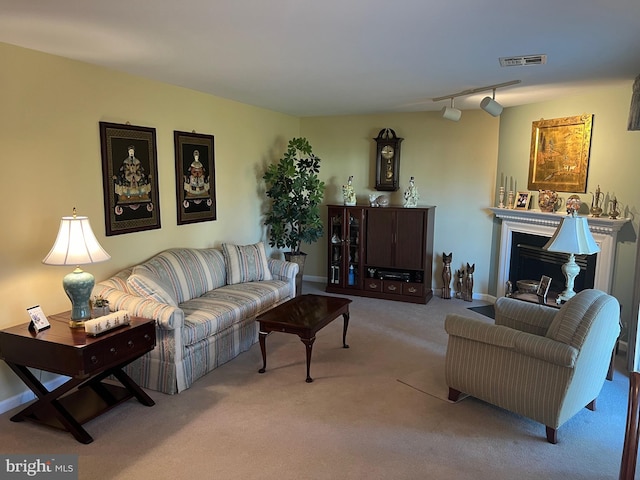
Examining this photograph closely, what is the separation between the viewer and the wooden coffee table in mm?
3523

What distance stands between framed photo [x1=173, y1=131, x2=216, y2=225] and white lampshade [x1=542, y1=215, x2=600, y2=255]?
11.2 feet

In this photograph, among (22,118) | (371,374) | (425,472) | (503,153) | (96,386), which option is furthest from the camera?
(503,153)

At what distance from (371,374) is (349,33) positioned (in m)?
2.58

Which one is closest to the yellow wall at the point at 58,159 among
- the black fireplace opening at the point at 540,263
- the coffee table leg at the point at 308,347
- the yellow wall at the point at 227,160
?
→ the yellow wall at the point at 227,160

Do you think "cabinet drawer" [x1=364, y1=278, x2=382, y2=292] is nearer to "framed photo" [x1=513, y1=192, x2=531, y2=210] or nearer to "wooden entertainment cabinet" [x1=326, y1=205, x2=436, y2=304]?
"wooden entertainment cabinet" [x1=326, y1=205, x2=436, y2=304]

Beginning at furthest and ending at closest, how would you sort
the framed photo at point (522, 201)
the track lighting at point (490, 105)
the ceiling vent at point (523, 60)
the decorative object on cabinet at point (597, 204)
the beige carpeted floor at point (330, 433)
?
the framed photo at point (522, 201) < the decorative object on cabinet at point (597, 204) < the track lighting at point (490, 105) < the ceiling vent at point (523, 60) < the beige carpeted floor at point (330, 433)

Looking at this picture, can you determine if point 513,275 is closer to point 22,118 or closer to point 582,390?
point 582,390

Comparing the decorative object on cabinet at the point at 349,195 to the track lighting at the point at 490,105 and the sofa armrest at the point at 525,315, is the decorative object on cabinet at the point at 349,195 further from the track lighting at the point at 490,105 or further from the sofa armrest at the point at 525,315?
the sofa armrest at the point at 525,315

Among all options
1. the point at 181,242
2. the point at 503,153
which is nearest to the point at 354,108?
the point at 503,153

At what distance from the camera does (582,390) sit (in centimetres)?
287

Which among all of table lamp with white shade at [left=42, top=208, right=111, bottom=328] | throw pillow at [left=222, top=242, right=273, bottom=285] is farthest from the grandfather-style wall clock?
table lamp with white shade at [left=42, top=208, right=111, bottom=328]

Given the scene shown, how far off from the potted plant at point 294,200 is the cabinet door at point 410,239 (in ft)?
3.45

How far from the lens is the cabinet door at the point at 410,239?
5.71 meters

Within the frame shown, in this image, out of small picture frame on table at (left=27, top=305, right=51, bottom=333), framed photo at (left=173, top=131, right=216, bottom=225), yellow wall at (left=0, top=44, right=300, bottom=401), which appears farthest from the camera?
framed photo at (left=173, top=131, right=216, bottom=225)
